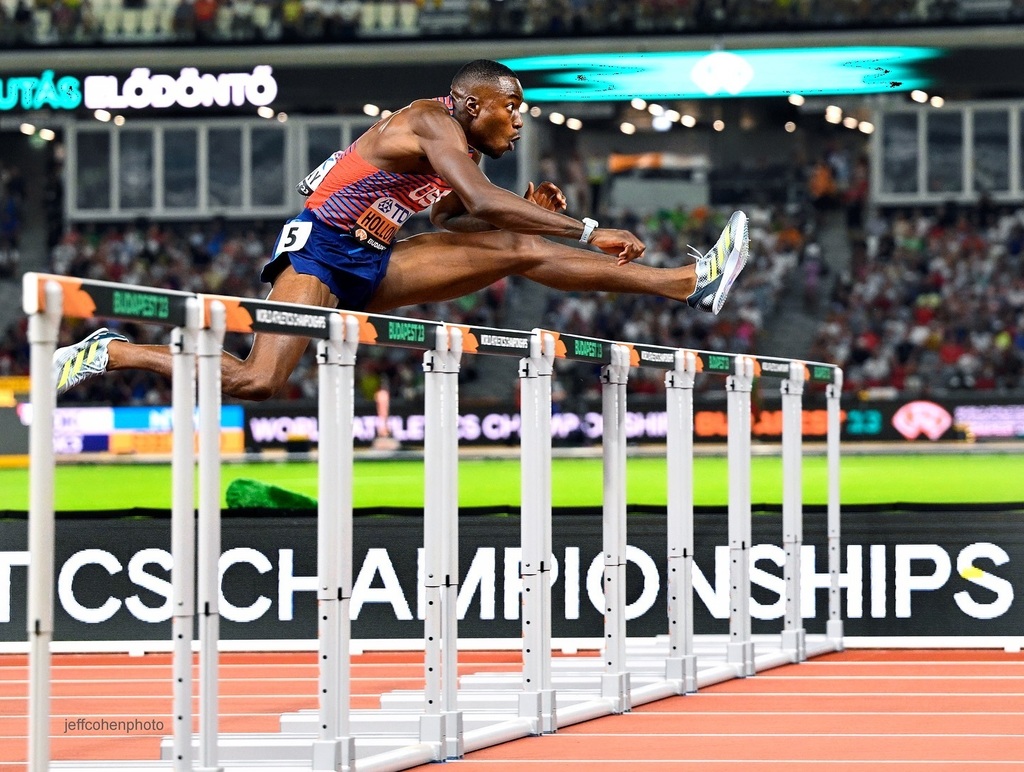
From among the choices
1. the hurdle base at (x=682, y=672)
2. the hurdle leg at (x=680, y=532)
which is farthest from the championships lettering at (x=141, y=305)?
the hurdle base at (x=682, y=672)

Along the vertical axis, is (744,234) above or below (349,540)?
above

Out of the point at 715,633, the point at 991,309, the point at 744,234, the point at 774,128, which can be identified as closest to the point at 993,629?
the point at 715,633

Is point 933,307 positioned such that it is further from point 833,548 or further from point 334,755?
point 334,755

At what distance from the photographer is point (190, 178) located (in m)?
38.1

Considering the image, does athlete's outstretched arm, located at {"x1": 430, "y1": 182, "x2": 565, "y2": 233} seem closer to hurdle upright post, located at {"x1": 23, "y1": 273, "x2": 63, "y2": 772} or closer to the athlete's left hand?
the athlete's left hand

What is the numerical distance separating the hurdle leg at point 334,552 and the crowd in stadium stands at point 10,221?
31.3m

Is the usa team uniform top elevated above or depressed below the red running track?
above

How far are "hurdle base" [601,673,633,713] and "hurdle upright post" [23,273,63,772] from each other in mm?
3649

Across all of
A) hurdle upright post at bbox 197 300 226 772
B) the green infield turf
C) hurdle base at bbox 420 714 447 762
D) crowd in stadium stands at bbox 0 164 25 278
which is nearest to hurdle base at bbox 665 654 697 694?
hurdle base at bbox 420 714 447 762

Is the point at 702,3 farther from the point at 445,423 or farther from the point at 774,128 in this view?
the point at 445,423

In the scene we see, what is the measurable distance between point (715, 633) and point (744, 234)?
3.43 m

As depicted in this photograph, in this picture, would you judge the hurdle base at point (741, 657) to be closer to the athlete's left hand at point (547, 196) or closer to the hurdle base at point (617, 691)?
the hurdle base at point (617, 691)

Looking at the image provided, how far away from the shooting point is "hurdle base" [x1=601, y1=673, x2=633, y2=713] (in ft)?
25.3

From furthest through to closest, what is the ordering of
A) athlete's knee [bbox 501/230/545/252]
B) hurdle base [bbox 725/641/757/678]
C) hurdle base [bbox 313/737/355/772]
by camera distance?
hurdle base [bbox 725/641/757/678] → athlete's knee [bbox 501/230/545/252] → hurdle base [bbox 313/737/355/772]
